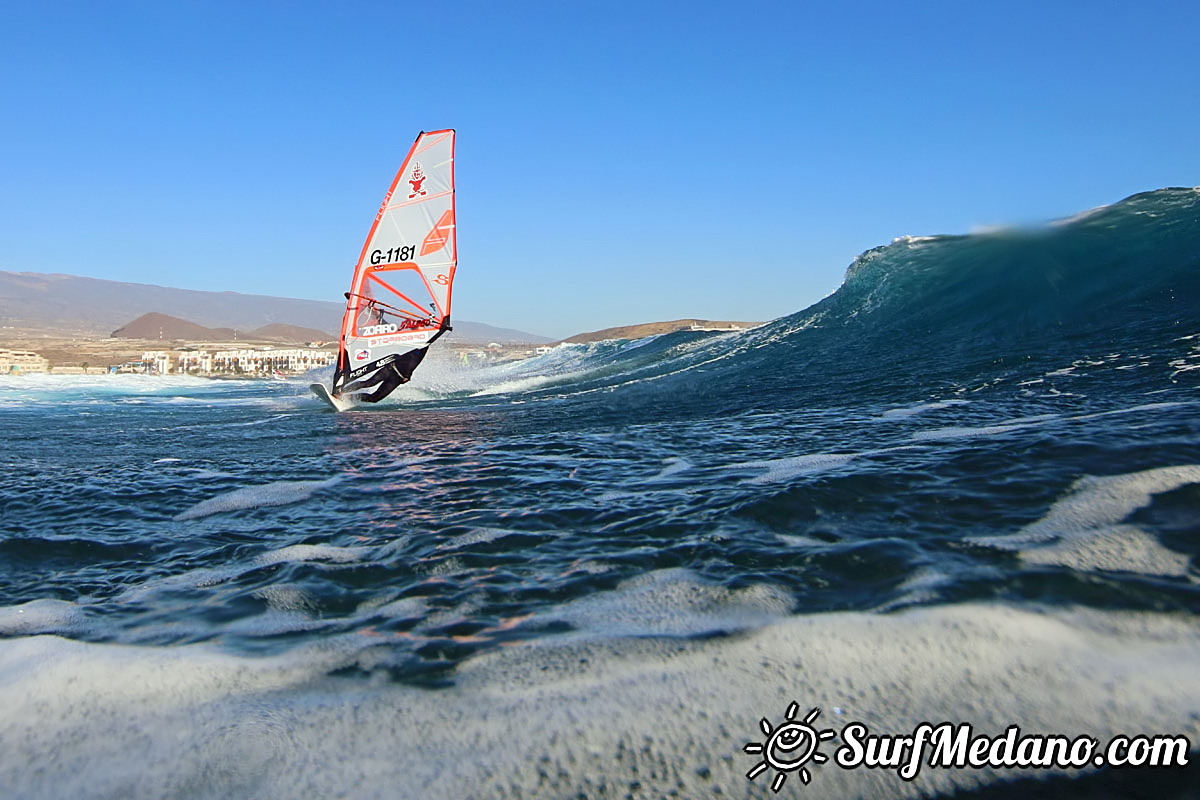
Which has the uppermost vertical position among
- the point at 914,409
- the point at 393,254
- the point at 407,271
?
the point at 393,254

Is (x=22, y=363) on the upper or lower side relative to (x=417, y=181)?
lower

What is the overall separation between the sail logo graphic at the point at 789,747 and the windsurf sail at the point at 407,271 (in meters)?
14.3

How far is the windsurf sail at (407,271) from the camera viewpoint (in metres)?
15.6

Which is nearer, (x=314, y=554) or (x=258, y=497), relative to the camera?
Result: (x=314, y=554)

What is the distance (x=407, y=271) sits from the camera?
15.8 meters

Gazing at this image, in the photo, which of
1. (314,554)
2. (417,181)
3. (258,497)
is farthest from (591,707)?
(417,181)

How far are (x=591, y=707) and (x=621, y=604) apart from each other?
2.23ft

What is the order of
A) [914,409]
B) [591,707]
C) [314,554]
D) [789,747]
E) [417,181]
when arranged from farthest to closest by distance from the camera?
1. [417,181]
2. [914,409]
3. [314,554]
4. [591,707]
5. [789,747]

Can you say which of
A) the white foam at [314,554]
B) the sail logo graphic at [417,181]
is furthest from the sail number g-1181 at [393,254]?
the white foam at [314,554]

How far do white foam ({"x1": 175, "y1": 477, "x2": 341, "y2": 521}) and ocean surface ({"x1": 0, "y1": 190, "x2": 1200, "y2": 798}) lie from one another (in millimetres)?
38

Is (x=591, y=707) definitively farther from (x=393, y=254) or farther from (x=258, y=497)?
(x=393, y=254)

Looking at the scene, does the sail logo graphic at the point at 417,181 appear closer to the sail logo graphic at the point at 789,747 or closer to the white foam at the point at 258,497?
the white foam at the point at 258,497

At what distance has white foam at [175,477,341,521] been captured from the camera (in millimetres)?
4660

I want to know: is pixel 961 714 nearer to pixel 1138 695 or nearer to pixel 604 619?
pixel 1138 695
